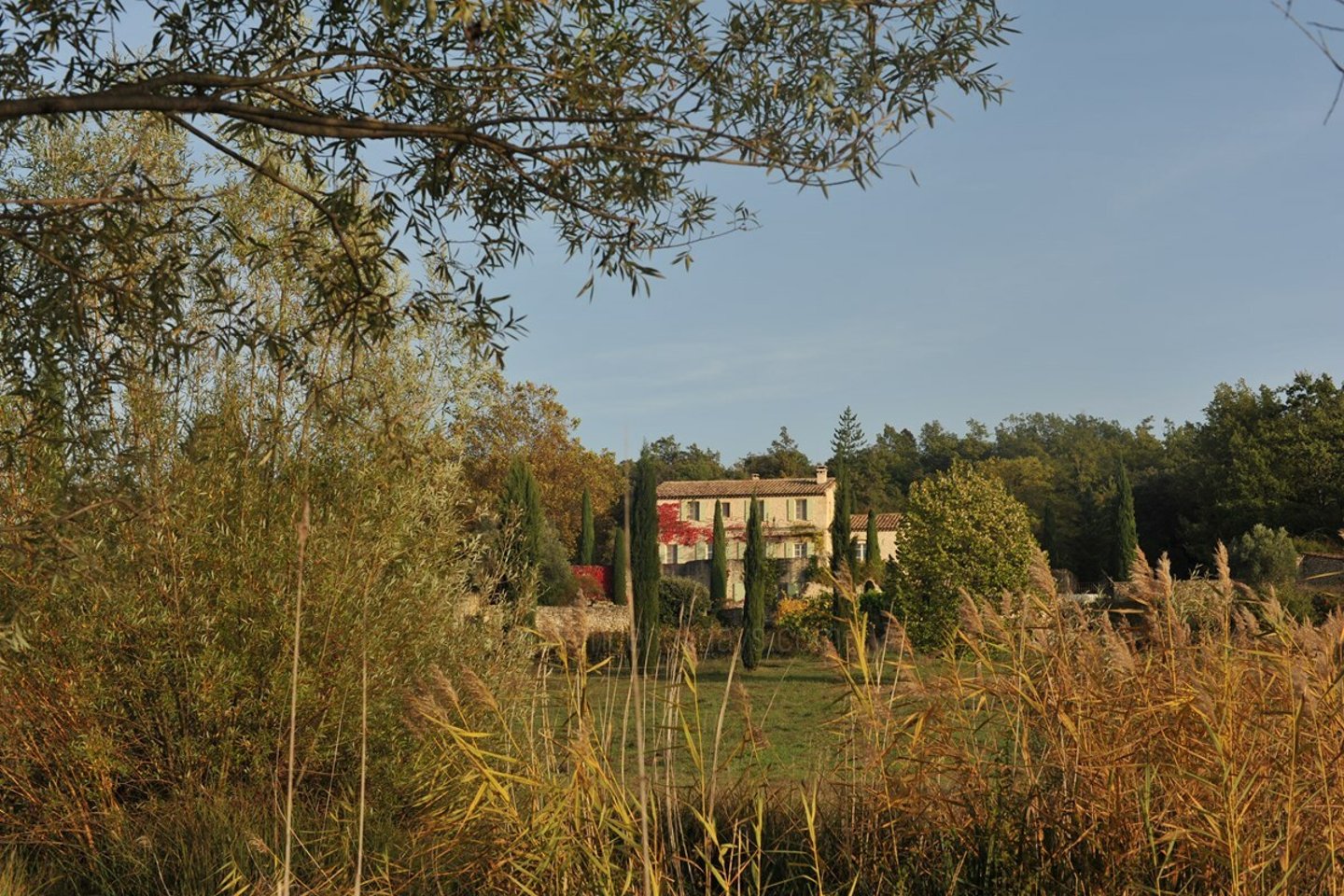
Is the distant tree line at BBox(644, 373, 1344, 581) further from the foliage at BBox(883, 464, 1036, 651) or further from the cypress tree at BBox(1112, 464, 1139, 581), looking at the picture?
the foliage at BBox(883, 464, 1036, 651)

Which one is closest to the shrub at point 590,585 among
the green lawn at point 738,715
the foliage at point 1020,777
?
the green lawn at point 738,715

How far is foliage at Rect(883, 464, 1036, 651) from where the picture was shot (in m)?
26.9

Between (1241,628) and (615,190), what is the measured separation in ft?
10.8

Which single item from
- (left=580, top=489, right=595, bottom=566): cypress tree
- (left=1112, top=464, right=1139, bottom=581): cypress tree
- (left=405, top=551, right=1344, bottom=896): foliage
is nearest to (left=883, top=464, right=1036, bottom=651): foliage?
(left=580, top=489, right=595, bottom=566): cypress tree

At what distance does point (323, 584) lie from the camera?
7.27m

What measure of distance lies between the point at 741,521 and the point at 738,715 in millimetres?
46138

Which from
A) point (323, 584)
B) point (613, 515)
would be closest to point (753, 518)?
point (613, 515)

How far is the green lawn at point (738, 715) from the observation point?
12.6ft

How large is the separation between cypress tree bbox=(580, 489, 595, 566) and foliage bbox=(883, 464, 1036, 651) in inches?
422

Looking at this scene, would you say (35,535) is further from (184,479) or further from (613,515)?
(613,515)

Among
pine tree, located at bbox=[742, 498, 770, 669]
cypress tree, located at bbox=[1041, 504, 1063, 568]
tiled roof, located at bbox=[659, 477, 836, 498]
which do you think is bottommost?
pine tree, located at bbox=[742, 498, 770, 669]

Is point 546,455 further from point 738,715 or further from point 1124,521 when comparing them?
point 738,715

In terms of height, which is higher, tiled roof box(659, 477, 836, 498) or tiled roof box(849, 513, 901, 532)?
tiled roof box(659, 477, 836, 498)

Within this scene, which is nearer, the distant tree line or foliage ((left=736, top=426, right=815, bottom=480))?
the distant tree line
